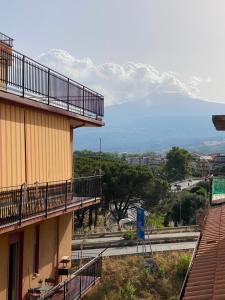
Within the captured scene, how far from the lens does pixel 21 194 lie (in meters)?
11.2

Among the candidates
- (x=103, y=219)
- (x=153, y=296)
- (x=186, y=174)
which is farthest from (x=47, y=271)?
(x=186, y=174)

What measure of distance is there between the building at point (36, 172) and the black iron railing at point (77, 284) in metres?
0.47

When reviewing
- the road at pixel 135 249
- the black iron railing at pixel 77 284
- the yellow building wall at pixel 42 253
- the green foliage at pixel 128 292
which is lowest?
the green foliage at pixel 128 292

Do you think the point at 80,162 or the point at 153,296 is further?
the point at 80,162

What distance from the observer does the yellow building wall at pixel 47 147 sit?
12969 mm

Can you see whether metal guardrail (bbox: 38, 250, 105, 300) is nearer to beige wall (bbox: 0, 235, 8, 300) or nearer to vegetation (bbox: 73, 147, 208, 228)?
beige wall (bbox: 0, 235, 8, 300)

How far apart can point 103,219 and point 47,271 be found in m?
40.5

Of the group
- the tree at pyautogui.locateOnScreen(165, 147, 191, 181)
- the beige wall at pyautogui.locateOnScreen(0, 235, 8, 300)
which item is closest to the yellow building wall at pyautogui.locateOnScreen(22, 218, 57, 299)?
the beige wall at pyautogui.locateOnScreen(0, 235, 8, 300)

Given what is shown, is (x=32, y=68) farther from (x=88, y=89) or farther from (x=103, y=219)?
(x=103, y=219)

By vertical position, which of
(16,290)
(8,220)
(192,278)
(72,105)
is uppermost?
(72,105)

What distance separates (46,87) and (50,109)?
75 centimetres

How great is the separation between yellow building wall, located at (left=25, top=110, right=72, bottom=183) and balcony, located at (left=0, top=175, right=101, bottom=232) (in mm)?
321

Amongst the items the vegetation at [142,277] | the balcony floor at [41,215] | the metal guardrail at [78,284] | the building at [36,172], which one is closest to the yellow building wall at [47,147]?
the building at [36,172]

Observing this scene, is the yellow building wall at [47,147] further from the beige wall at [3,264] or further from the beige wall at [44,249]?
the beige wall at [3,264]
